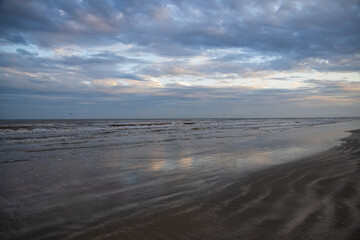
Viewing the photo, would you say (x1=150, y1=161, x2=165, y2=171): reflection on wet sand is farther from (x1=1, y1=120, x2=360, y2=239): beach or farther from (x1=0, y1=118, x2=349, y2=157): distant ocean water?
(x1=0, y1=118, x2=349, y2=157): distant ocean water

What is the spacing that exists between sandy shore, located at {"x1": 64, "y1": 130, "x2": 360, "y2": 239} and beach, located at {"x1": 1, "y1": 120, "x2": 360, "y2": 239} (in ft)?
0.04

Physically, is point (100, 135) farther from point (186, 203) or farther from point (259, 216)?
point (259, 216)

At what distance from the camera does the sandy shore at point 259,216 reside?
8.52ft

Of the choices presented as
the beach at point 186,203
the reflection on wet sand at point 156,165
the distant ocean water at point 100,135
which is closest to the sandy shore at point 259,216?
the beach at point 186,203

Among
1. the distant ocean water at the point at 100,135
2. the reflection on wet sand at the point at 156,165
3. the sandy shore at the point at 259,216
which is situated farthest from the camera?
the distant ocean water at the point at 100,135

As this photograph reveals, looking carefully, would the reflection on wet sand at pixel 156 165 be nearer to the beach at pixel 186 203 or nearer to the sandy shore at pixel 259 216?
the beach at pixel 186 203

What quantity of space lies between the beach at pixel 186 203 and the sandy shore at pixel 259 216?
0.5 inches

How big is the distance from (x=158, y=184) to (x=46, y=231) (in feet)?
7.77

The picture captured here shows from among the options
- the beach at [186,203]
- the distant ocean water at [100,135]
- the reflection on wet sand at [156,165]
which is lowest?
the distant ocean water at [100,135]

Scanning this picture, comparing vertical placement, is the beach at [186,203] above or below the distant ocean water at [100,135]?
above

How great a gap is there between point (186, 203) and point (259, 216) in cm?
120

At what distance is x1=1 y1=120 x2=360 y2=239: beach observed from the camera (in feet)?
8.84

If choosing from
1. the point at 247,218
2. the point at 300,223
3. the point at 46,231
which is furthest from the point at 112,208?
the point at 300,223

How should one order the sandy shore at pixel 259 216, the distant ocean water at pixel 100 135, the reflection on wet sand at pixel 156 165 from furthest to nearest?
the distant ocean water at pixel 100 135 → the reflection on wet sand at pixel 156 165 → the sandy shore at pixel 259 216
